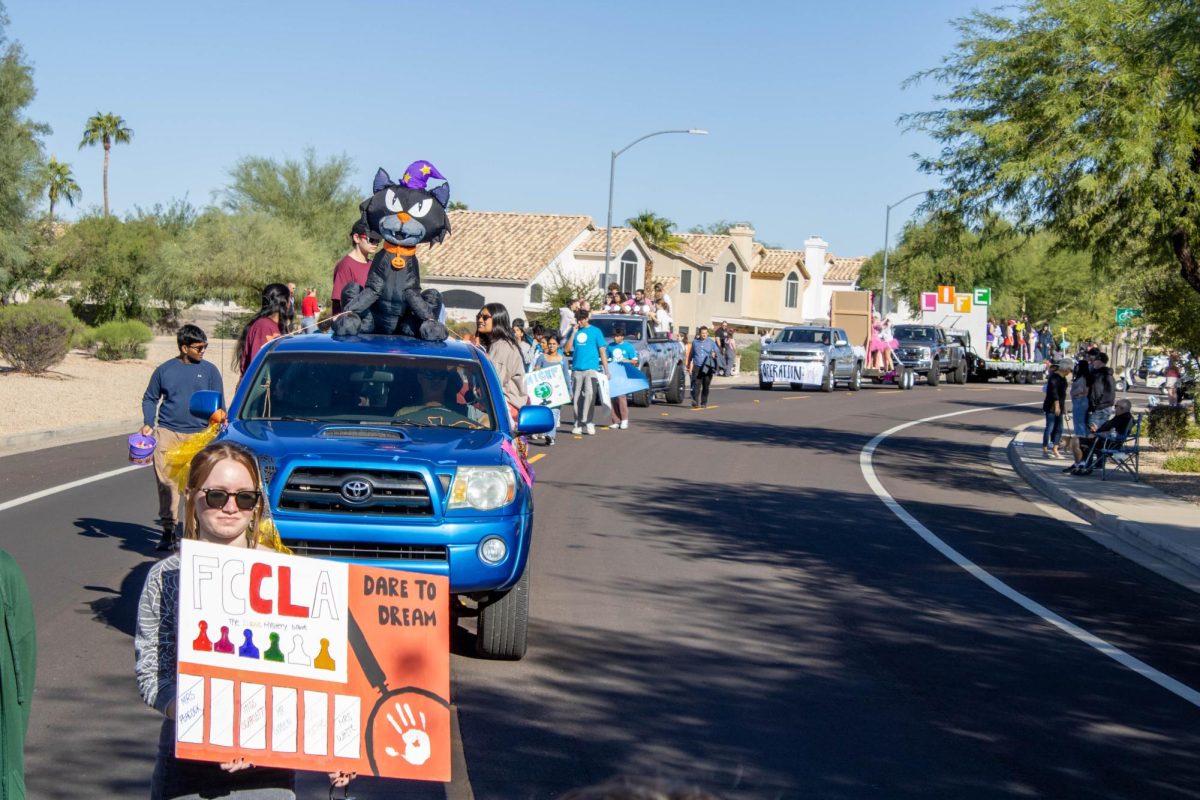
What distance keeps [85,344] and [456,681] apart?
35659 millimetres

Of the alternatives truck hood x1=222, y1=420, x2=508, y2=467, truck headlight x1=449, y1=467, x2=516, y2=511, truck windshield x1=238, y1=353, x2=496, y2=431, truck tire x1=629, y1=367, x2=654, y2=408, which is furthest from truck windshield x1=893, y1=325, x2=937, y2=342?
truck headlight x1=449, y1=467, x2=516, y2=511

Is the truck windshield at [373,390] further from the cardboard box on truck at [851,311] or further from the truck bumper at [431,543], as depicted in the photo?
the cardboard box on truck at [851,311]

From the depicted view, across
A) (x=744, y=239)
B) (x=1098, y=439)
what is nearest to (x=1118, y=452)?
(x=1098, y=439)

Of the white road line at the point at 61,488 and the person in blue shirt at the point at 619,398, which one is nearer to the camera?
the white road line at the point at 61,488

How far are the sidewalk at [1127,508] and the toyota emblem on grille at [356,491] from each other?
8.44 meters

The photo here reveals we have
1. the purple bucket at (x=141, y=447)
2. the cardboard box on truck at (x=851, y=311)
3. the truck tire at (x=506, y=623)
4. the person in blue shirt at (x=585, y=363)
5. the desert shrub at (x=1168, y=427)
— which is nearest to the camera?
the truck tire at (x=506, y=623)

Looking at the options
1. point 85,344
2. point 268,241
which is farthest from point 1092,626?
point 268,241

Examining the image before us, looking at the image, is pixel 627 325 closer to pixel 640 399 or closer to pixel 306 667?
pixel 640 399

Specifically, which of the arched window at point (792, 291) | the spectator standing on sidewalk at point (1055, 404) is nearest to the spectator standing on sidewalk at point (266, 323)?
the spectator standing on sidewalk at point (1055, 404)

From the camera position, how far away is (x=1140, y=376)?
225 ft

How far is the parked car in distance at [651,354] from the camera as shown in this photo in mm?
29375

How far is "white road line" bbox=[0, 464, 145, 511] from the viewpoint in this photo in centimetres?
1334

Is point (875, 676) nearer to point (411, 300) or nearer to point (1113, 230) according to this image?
point (411, 300)

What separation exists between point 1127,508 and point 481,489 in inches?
447
